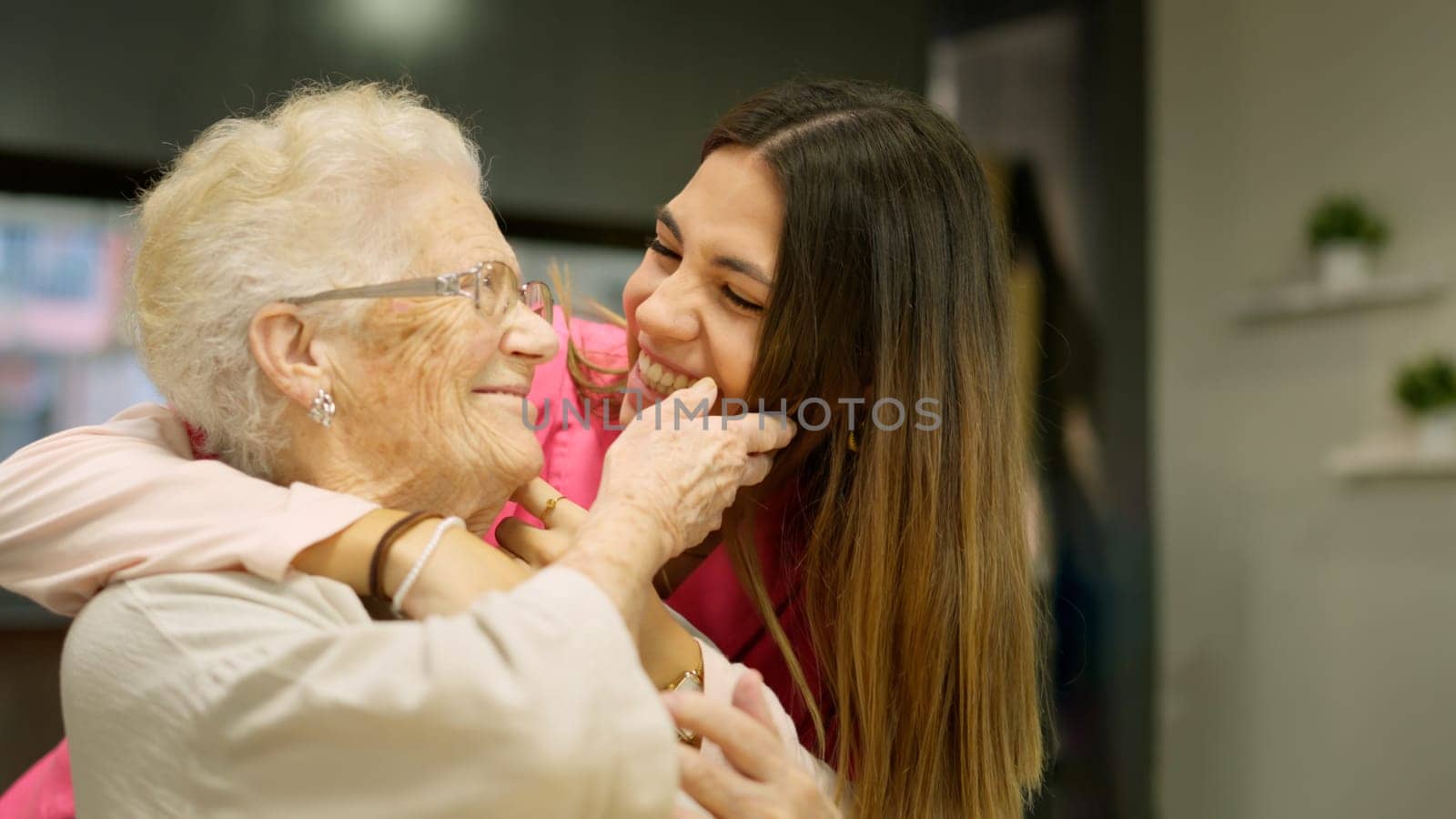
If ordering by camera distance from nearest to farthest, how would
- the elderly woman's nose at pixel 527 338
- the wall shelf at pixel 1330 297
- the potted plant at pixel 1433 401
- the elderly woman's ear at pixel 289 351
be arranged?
the elderly woman's ear at pixel 289 351 → the elderly woman's nose at pixel 527 338 → the potted plant at pixel 1433 401 → the wall shelf at pixel 1330 297

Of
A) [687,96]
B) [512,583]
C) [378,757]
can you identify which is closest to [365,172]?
[512,583]

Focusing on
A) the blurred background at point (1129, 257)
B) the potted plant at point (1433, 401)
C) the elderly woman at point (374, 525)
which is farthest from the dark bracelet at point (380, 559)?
the potted plant at point (1433, 401)

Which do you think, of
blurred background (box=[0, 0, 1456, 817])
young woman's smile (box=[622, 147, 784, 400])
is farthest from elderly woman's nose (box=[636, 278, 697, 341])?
blurred background (box=[0, 0, 1456, 817])

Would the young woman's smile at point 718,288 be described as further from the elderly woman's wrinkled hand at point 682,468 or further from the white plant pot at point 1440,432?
the white plant pot at point 1440,432

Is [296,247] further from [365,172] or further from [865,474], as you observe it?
[865,474]

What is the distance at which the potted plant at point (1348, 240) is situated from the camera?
3.32 m

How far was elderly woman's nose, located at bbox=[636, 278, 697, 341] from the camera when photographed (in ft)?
4.68

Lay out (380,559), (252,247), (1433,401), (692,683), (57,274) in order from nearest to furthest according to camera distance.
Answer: (380,559) → (252,247) → (692,683) → (57,274) → (1433,401)

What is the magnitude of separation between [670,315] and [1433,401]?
2.57 meters

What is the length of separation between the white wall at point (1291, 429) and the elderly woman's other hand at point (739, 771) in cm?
275

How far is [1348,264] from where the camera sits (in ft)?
11.0

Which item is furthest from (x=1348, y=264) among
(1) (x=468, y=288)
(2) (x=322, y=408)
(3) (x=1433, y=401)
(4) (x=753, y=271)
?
(2) (x=322, y=408)

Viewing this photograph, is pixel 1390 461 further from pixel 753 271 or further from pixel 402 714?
pixel 402 714

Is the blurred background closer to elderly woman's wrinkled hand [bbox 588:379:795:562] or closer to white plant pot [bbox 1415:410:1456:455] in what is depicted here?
white plant pot [bbox 1415:410:1456:455]
